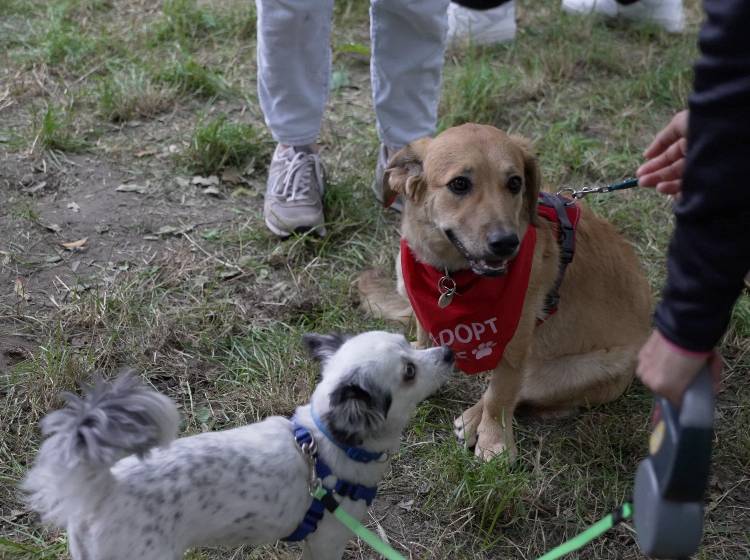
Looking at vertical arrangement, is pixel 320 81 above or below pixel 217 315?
above

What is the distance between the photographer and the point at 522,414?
297cm

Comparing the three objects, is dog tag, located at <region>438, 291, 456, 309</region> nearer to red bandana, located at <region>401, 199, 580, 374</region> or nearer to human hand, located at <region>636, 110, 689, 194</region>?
red bandana, located at <region>401, 199, 580, 374</region>

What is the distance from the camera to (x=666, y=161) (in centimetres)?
224

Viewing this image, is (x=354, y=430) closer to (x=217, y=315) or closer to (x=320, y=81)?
(x=217, y=315)

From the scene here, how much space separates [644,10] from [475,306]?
3.86 metres

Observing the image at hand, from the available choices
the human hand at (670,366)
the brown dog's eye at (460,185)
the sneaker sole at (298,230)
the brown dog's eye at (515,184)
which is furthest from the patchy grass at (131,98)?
the human hand at (670,366)

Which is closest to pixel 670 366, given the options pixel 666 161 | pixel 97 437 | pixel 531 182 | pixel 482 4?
pixel 666 161

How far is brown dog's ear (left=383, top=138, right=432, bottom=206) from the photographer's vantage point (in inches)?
106

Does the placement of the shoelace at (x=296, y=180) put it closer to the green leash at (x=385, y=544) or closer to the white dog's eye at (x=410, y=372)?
the white dog's eye at (x=410, y=372)

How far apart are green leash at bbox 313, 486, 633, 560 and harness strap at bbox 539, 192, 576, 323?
106 centimetres

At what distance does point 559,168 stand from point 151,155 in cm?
217

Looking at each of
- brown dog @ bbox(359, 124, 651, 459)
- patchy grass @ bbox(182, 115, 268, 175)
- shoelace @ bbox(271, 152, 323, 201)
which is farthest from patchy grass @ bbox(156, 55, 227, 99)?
brown dog @ bbox(359, 124, 651, 459)

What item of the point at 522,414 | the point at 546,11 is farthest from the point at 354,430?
the point at 546,11

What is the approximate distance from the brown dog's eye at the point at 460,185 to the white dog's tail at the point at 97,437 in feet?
4.04
